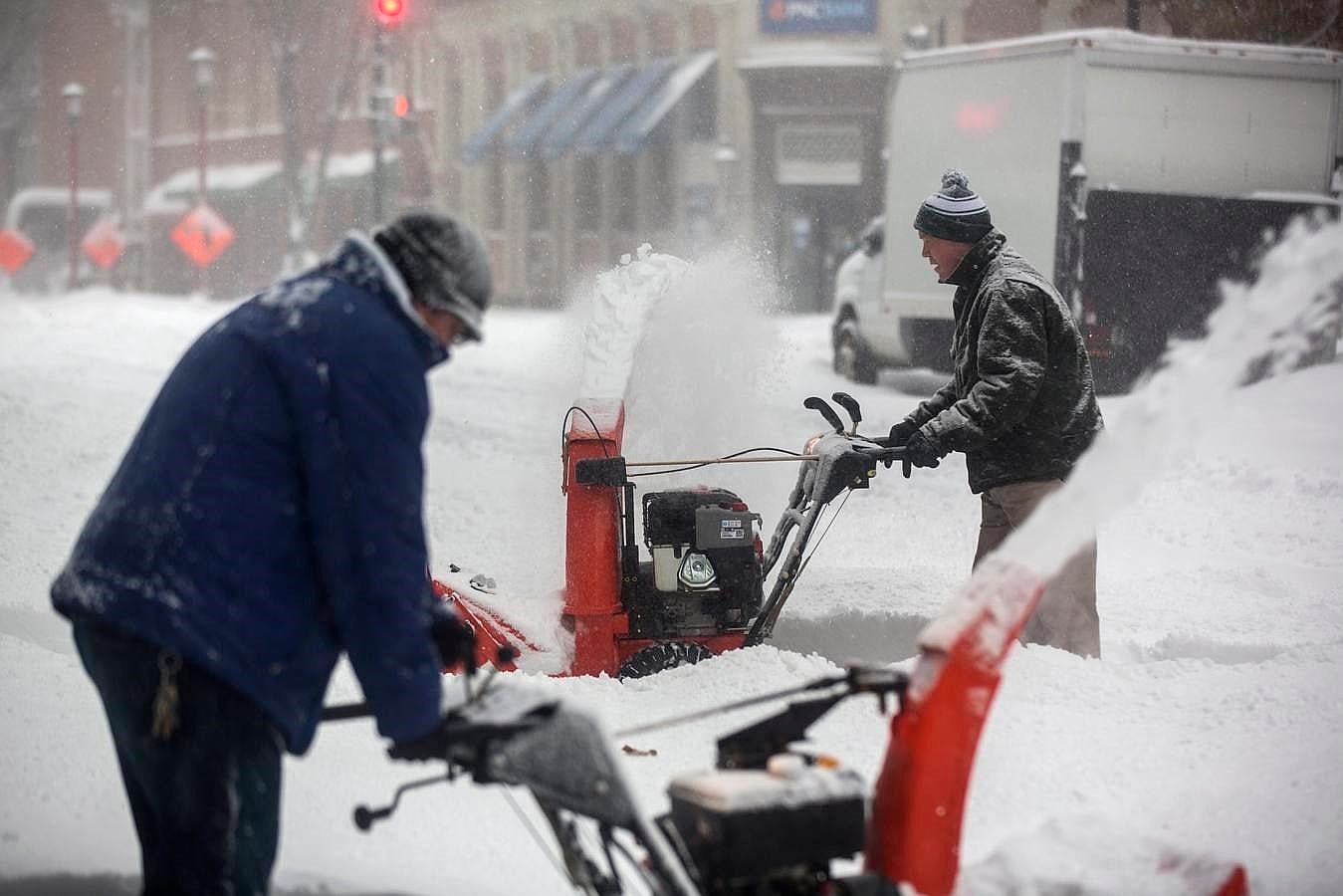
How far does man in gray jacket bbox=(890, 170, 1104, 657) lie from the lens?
5297 mm

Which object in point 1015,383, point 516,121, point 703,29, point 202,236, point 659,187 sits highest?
point 703,29

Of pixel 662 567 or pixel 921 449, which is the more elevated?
pixel 921 449

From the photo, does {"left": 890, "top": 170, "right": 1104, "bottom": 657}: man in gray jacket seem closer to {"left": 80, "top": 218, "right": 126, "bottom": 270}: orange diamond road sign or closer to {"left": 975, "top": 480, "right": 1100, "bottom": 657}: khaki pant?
{"left": 975, "top": 480, "right": 1100, "bottom": 657}: khaki pant

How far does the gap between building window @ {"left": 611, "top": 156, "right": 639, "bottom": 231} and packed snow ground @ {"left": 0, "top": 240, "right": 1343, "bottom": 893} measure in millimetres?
21245

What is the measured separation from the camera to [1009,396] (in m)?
5.27

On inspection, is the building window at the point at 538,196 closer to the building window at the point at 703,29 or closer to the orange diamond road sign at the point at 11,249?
the building window at the point at 703,29

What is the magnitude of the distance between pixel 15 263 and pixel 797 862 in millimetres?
34239

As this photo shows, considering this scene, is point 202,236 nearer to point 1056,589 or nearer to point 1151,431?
point 1056,589

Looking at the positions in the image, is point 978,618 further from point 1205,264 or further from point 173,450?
point 1205,264

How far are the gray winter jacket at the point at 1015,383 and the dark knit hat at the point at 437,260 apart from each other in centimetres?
282

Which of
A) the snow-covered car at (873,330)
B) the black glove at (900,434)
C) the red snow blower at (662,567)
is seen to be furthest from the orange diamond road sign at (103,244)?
the black glove at (900,434)

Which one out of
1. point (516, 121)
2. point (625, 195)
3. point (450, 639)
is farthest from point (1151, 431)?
point (516, 121)

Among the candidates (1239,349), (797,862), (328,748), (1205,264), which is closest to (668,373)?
(328,748)

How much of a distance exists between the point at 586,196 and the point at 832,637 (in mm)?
31075
